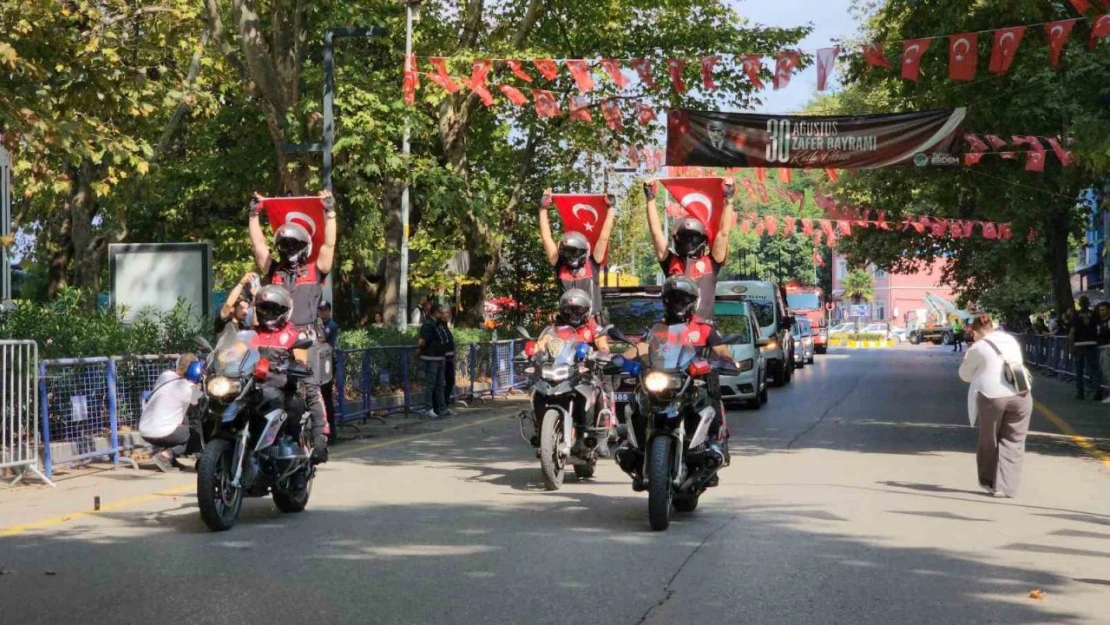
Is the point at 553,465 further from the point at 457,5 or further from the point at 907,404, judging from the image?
the point at 457,5

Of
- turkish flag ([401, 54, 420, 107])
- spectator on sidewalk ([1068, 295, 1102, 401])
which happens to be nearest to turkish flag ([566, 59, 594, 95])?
turkish flag ([401, 54, 420, 107])

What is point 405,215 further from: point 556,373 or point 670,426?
point 670,426

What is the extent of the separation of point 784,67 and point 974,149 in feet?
15.1

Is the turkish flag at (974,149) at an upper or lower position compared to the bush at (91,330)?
upper

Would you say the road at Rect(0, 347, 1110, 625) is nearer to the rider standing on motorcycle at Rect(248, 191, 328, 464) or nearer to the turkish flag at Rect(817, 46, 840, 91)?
the rider standing on motorcycle at Rect(248, 191, 328, 464)

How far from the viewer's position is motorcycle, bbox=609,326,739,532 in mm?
8992

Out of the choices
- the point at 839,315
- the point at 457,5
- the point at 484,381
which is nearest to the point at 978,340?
the point at 484,381

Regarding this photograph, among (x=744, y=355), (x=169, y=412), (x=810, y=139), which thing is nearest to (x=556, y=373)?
(x=169, y=412)

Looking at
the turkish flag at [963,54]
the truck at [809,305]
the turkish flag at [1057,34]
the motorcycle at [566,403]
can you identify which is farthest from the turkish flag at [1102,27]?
the truck at [809,305]

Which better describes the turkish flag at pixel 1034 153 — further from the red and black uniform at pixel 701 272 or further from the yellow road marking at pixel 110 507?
the red and black uniform at pixel 701 272

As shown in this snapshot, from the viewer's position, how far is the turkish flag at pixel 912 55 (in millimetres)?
19609

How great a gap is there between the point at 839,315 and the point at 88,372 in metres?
120

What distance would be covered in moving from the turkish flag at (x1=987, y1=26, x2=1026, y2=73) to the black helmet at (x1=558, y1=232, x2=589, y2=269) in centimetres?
854

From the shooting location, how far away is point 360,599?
6816 mm
